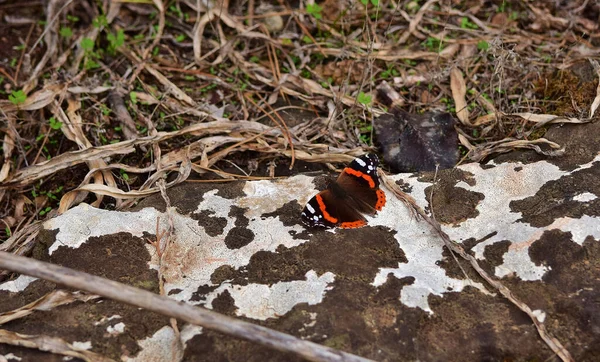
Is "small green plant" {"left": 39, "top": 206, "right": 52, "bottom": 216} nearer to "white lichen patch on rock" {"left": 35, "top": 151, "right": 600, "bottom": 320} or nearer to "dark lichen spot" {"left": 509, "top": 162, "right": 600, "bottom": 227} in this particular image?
"white lichen patch on rock" {"left": 35, "top": 151, "right": 600, "bottom": 320}

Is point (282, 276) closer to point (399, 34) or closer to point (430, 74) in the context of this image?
point (430, 74)

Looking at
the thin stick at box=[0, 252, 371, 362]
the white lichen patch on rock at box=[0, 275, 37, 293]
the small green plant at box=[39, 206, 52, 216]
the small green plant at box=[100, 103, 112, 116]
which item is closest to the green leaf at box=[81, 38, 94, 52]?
the small green plant at box=[100, 103, 112, 116]

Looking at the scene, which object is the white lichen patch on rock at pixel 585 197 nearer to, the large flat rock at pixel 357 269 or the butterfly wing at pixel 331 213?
the large flat rock at pixel 357 269

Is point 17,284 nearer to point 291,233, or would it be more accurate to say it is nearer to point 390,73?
point 291,233

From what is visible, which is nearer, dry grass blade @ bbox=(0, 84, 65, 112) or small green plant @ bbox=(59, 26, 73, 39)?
dry grass blade @ bbox=(0, 84, 65, 112)

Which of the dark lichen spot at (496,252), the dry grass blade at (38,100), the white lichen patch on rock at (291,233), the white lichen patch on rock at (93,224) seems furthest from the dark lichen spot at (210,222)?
the dry grass blade at (38,100)

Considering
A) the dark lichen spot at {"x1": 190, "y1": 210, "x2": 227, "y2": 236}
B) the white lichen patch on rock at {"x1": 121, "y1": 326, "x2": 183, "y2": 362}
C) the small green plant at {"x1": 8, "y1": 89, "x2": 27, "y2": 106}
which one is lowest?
the white lichen patch on rock at {"x1": 121, "y1": 326, "x2": 183, "y2": 362}

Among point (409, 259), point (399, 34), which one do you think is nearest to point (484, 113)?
point (399, 34)

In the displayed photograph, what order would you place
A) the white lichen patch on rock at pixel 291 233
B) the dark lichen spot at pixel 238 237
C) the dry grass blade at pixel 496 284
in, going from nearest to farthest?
1. the dry grass blade at pixel 496 284
2. the white lichen patch on rock at pixel 291 233
3. the dark lichen spot at pixel 238 237
